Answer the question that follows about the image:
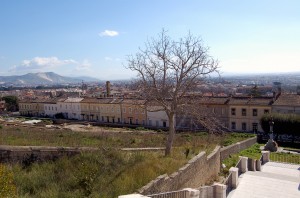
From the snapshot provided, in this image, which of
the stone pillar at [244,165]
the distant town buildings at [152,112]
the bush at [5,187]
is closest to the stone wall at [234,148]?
the stone pillar at [244,165]

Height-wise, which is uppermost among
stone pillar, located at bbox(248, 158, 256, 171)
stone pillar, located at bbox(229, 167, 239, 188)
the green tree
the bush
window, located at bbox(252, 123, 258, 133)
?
the bush

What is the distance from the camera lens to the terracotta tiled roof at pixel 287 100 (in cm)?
4888

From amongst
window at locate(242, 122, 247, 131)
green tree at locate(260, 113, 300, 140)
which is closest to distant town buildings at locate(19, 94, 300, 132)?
window at locate(242, 122, 247, 131)

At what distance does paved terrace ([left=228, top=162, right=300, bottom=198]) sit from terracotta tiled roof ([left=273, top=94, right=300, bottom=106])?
106 ft

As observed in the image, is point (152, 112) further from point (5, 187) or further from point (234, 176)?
point (5, 187)

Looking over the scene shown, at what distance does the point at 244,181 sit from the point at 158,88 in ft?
20.3

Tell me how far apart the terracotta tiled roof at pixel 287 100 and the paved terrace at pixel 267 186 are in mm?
32422

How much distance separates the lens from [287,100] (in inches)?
1965

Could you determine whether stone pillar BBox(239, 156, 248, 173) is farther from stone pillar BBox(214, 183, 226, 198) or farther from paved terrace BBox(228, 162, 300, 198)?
stone pillar BBox(214, 183, 226, 198)

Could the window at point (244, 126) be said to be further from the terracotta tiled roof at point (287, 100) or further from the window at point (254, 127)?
the terracotta tiled roof at point (287, 100)

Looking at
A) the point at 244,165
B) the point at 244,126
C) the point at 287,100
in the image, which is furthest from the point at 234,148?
the point at 244,126

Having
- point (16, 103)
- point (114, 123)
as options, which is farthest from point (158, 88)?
point (16, 103)

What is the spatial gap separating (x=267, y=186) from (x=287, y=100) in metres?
38.2

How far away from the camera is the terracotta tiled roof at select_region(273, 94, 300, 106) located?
48875 millimetres
